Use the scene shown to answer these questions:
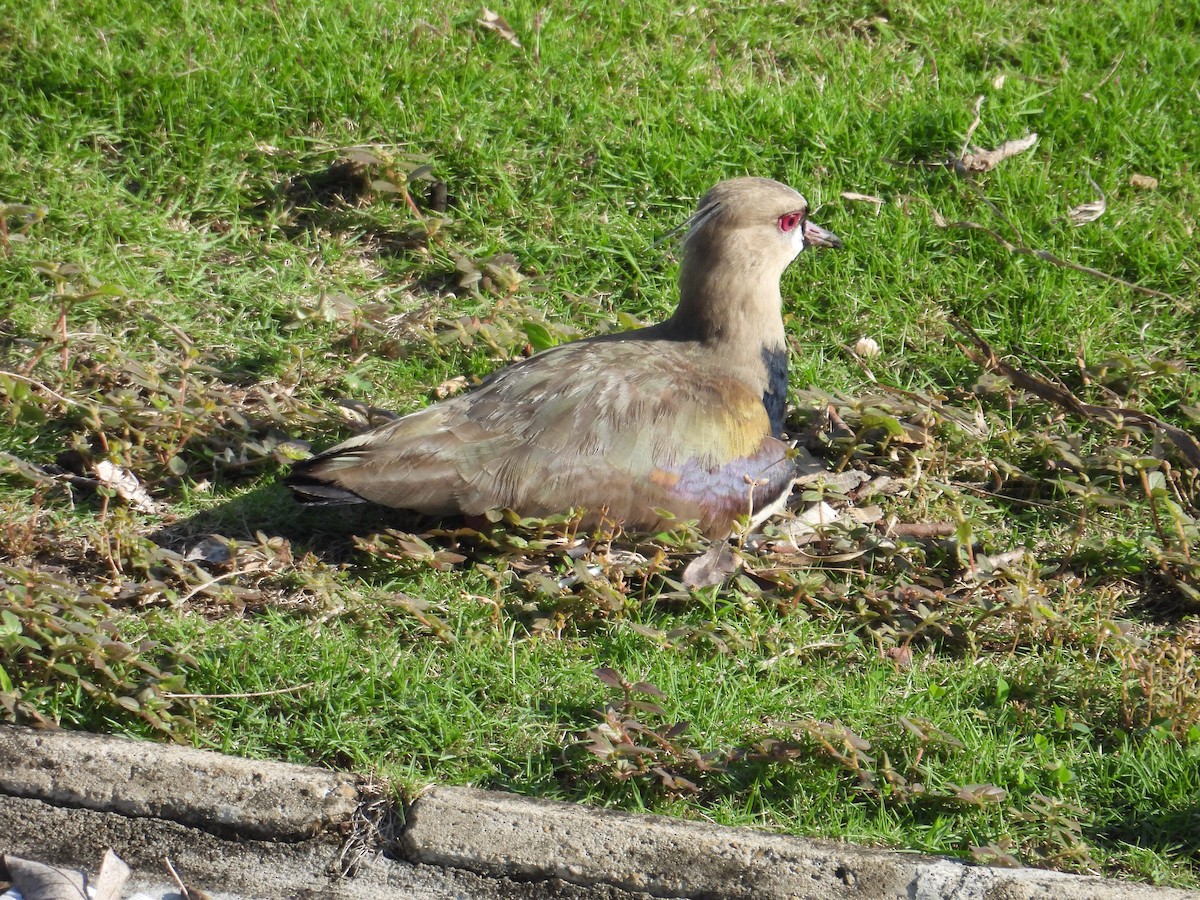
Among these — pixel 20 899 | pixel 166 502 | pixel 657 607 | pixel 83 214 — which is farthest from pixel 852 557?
pixel 83 214

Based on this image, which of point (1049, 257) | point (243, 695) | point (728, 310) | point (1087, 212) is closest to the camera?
point (243, 695)

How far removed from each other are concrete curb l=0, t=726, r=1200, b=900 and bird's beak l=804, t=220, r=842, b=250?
2625mm

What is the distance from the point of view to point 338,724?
3.83m

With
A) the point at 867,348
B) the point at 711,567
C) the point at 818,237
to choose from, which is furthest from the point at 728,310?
the point at 711,567

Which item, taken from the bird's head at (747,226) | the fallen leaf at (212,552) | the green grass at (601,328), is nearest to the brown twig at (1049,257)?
the green grass at (601,328)

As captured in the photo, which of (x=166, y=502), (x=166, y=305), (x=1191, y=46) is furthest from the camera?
(x=1191, y=46)

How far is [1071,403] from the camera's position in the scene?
520 centimetres

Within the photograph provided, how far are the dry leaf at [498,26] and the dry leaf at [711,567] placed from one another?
9.85ft

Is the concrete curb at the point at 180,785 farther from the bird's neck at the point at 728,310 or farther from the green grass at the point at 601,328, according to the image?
the bird's neck at the point at 728,310

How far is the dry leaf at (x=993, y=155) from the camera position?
20.0 feet

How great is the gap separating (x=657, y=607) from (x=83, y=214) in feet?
9.80

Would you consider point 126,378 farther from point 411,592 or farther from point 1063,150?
point 1063,150

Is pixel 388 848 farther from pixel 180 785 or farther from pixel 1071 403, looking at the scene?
pixel 1071 403

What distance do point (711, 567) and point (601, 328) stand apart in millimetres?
1460
